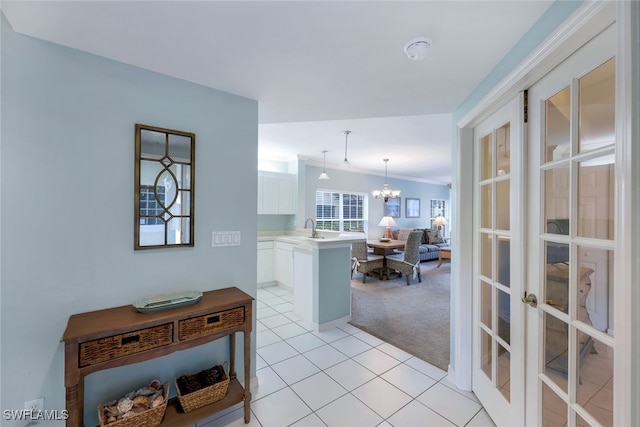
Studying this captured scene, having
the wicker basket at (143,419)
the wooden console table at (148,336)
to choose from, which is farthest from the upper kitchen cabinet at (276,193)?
the wicker basket at (143,419)

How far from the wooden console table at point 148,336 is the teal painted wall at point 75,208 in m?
0.16

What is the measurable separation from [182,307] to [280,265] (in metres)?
3.19

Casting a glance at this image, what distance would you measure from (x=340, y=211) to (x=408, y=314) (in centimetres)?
373

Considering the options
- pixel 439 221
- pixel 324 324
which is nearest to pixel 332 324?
pixel 324 324

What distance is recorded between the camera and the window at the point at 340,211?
21.8 ft

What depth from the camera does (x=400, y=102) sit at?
2201 mm

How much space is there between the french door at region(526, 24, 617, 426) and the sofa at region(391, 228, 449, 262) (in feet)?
18.3

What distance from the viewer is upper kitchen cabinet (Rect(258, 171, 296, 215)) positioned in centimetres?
496

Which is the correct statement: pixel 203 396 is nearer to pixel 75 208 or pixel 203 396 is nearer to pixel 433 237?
pixel 75 208

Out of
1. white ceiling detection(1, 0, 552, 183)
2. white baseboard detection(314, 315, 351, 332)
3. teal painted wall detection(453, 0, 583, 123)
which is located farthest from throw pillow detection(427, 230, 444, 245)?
teal painted wall detection(453, 0, 583, 123)

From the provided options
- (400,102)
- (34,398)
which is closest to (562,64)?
(400,102)

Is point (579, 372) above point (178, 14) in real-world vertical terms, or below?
below

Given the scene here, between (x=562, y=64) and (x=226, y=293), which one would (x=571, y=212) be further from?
(x=226, y=293)

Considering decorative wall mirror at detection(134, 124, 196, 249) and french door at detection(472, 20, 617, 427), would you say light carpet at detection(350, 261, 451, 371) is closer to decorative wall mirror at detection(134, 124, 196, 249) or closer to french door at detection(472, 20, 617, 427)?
french door at detection(472, 20, 617, 427)
